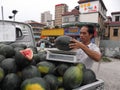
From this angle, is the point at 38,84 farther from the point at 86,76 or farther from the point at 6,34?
the point at 6,34

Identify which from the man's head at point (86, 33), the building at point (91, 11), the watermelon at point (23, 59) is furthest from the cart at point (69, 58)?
Result: the building at point (91, 11)

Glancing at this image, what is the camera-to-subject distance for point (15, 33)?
4105 millimetres

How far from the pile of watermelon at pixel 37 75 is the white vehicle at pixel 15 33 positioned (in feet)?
6.75

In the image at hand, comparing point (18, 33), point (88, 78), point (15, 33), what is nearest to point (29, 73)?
point (88, 78)

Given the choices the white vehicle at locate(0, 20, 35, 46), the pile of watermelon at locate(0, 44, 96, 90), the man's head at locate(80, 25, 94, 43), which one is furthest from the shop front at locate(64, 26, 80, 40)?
the pile of watermelon at locate(0, 44, 96, 90)

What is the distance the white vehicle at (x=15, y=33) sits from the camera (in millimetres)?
3850

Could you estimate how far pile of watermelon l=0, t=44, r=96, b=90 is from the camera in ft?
4.99

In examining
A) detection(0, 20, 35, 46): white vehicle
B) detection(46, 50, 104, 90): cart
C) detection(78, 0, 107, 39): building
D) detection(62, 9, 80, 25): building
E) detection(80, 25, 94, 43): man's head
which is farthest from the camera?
detection(62, 9, 80, 25): building

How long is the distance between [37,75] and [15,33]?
2.66 metres

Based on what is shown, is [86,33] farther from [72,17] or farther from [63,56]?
[72,17]

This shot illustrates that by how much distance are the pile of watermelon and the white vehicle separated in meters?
2.06

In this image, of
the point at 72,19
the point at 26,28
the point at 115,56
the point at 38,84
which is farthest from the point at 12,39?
the point at 72,19

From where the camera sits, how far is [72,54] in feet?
5.97

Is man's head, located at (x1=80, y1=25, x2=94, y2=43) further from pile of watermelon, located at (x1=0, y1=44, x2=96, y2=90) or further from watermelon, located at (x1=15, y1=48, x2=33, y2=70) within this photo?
watermelon, located at (x1=15, y1=48, x2=33, y2=70)
